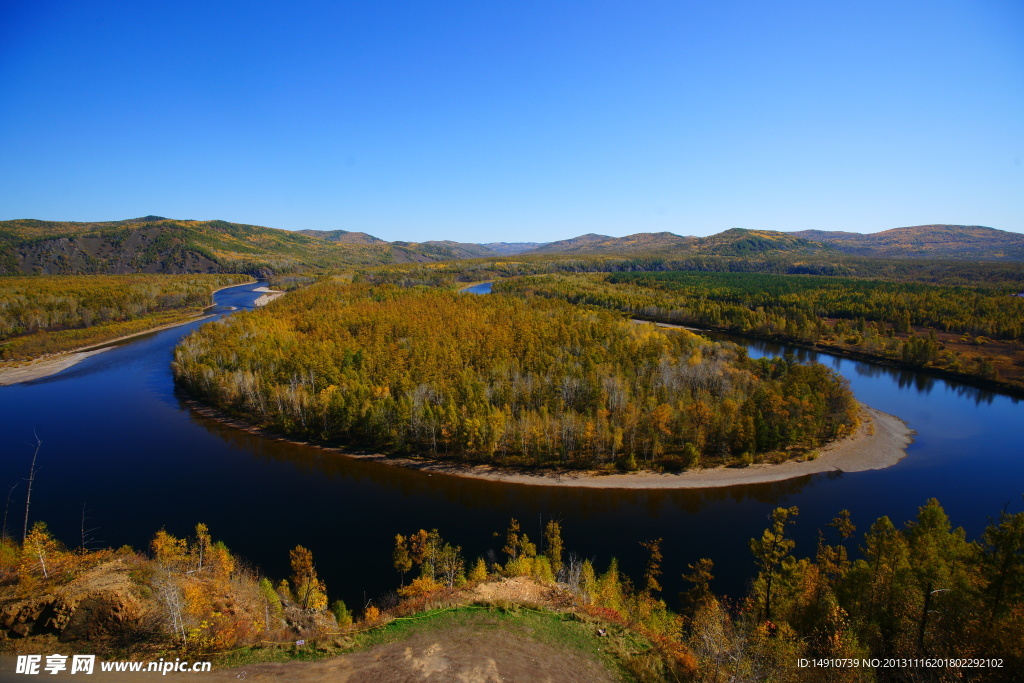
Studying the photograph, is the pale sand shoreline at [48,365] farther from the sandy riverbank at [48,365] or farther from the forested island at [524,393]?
the forested island at [524,393]

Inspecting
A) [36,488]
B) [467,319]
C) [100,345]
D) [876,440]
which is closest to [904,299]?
[876,440]

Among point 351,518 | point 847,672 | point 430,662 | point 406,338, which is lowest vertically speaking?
point 351,518

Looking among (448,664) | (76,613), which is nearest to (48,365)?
(76,613)

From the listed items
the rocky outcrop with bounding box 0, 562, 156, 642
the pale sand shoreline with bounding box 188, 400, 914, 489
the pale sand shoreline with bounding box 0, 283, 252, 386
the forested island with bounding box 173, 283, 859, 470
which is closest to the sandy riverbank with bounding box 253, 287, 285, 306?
the pale sand shoreline with bounding box 0, 283, 252, 386

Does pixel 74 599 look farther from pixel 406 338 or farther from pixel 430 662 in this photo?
pixel 406 338

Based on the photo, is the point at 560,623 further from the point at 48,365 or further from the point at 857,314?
the point at 857,314
